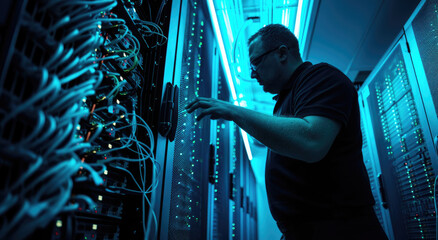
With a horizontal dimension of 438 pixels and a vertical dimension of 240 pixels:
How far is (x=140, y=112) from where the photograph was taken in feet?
3.66

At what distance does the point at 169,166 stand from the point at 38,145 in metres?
0.69

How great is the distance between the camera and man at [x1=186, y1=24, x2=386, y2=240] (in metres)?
0.94

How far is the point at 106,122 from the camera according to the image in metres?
0.89

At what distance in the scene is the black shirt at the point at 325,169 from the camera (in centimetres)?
100

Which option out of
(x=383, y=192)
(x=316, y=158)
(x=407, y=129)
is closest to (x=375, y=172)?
(x=383, y=192)

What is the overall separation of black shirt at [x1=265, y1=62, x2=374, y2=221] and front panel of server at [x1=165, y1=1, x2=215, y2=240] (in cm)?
42

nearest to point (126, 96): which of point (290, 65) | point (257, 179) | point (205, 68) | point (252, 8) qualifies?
point (290, 65)

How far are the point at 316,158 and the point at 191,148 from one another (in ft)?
2.43

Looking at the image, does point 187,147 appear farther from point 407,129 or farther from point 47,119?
point 407,129

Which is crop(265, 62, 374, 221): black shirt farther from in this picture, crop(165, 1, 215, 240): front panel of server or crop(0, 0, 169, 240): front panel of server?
crop(0, 0, 169, 240): front panel of server

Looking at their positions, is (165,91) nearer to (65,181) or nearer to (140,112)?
(140,112)

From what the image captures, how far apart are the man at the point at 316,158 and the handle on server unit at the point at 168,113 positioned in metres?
0.13

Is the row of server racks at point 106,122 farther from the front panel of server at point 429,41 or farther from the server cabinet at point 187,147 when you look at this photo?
the front panel of server at point 429,41

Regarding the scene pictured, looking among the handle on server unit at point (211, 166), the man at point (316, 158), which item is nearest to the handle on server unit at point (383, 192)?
the handle on server unit at point (211, 166)
